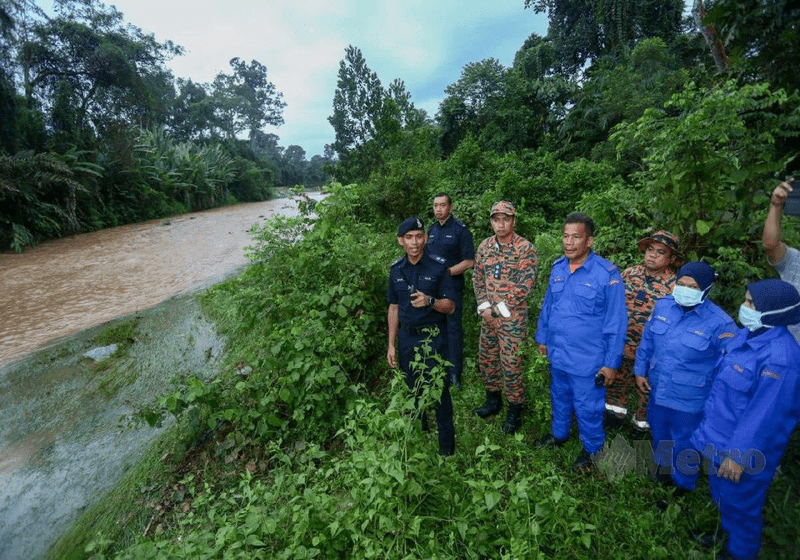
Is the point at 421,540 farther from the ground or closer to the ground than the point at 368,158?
closer to the ground

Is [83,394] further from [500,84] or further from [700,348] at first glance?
[500,84]

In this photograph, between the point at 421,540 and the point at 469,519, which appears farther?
the point at 469,519

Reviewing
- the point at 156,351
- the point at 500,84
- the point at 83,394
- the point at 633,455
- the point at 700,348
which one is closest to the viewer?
the point at 700,348

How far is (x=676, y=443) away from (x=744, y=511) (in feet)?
1.62

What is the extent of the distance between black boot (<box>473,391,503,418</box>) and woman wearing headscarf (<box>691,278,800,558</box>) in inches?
60.2

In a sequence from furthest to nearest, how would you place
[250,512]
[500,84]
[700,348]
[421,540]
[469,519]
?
[500,84]
[700,348]
[250,512]
[469,519]
[421,540]

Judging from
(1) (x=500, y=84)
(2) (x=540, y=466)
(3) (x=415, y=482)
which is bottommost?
(2) (x=540, y=466)

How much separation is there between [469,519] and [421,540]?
0.27 meters

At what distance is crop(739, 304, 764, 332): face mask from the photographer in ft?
6.37

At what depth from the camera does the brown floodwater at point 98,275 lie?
6859mm

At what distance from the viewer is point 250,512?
2029 millimetres

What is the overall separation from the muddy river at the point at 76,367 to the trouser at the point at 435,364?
2.68m

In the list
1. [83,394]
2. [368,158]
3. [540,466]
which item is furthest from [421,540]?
[368,158]

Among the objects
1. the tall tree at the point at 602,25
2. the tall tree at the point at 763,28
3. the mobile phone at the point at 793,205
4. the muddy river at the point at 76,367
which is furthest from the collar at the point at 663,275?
the tall tree at the point at 602,25
